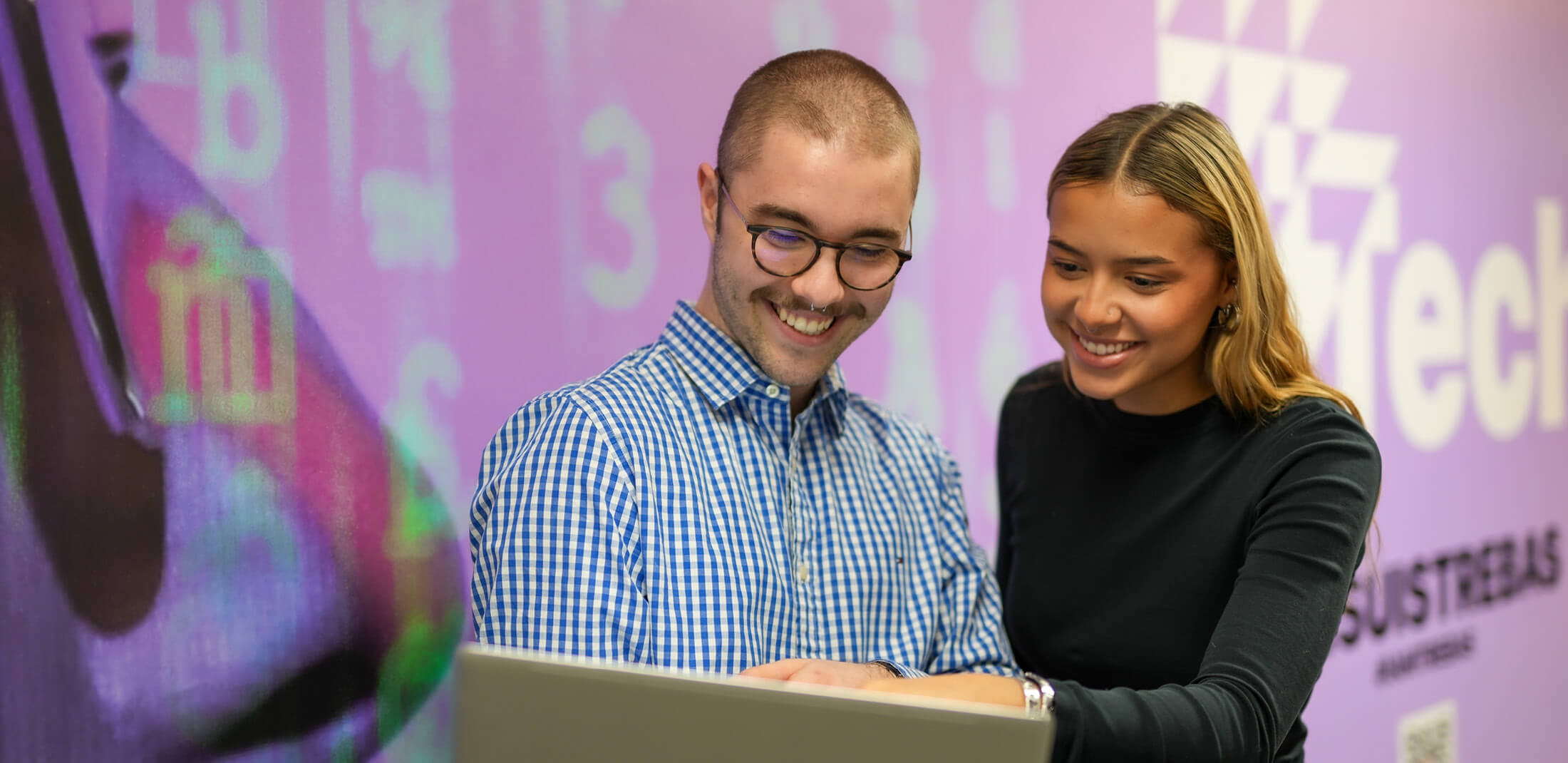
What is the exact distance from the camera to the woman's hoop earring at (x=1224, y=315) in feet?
5.93

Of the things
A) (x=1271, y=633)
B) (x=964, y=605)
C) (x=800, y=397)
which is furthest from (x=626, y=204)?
A: (x=1271, y=633)

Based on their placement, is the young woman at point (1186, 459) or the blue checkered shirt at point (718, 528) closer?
the blue checkered shirt at point (718, 528)

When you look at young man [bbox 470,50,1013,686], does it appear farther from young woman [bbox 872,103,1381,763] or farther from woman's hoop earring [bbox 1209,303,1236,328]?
woman's hoop earring [bbox 1209,303,1236,328]

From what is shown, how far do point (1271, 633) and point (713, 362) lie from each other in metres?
0.81

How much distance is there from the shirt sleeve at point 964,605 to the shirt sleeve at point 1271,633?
1.20 ft

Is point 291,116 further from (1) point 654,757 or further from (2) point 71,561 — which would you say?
(1) point 654,757

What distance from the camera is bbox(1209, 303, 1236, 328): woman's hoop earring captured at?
1.81 m

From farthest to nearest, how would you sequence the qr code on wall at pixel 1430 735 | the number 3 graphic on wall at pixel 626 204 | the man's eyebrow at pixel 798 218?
the qr code on wall at pixel 1430 735, the number 3 graphic on wall at pixel 626 204, the man's eyebrow at pixel 798 218

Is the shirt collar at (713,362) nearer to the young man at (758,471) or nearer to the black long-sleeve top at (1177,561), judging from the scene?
the young man at (758,471)

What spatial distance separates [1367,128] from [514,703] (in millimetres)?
3530

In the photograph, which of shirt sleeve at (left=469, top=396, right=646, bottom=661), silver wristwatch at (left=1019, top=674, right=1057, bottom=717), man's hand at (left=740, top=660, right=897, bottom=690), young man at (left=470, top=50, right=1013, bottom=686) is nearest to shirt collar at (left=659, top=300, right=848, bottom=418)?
young man at (left=470, top=50, right=1013, bottom=686)

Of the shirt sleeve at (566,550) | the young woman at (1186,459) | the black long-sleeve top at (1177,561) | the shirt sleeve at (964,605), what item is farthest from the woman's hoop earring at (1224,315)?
the shirt sleeve at (566,550)

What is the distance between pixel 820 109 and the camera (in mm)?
1610

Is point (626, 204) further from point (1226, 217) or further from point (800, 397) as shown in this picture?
point (1226, 217)
